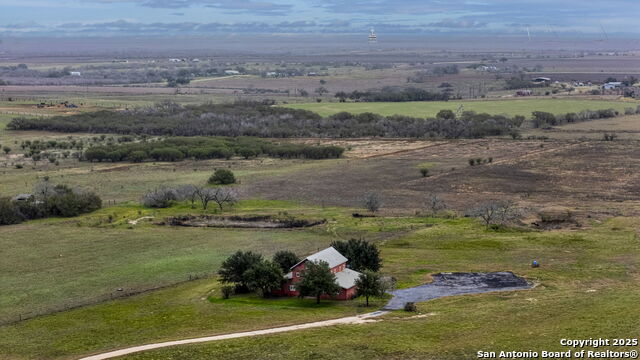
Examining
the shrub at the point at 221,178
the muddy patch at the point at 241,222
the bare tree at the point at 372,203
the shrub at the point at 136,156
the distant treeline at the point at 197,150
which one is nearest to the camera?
the muddy patch at the point at 241,222

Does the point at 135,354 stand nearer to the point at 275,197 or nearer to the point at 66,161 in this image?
the point at 275,197

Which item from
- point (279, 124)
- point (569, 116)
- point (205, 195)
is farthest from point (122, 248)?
point (569, 116)

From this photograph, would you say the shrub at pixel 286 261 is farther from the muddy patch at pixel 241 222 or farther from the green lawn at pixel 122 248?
the muddy patch at pixel 241 222

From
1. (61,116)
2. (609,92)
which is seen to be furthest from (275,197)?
(609,92)

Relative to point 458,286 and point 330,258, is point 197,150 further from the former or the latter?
point 458,286

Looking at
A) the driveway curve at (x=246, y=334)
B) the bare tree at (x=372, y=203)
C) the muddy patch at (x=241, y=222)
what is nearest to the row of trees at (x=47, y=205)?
the muddy patch at (x=241, y=222)

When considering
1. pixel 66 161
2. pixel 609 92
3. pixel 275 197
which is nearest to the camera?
pixel 275 197

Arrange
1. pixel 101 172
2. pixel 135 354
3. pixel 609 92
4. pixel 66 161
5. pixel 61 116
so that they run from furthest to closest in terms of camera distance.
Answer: pixel 609 92, pixel 61 116, pixel 66 161, pixel 101 172, pixel 135 354

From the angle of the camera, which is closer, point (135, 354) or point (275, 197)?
point (135, 354)
